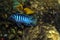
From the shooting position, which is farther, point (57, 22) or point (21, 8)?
point (57, 22)

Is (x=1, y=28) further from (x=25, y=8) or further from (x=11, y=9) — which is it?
(x=25, y=8)

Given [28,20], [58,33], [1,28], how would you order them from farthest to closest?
[58,33] < [28,20] < [1,28]

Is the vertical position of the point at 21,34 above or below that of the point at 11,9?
below

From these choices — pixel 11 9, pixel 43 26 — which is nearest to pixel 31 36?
pixel 43 26

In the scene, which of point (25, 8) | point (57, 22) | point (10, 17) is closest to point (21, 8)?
point (25, 8)

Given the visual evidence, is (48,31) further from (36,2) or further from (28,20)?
(36,2)

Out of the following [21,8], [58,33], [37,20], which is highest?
[21,8]

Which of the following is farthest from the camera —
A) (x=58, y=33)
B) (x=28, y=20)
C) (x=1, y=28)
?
(x=58, y=33)
